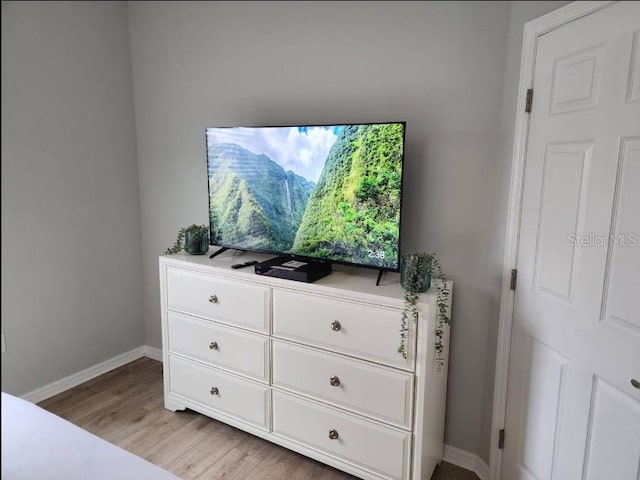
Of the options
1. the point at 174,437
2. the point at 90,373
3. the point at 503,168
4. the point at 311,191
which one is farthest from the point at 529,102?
the point at 90,373

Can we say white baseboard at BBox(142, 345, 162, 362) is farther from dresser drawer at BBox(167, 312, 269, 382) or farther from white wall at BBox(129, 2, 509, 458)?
white wall at BBox(129, 2, 509, 458)

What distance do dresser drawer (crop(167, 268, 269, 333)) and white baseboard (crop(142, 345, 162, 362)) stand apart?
2.88ft

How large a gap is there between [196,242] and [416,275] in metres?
1.27

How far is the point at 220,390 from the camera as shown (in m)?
2.22

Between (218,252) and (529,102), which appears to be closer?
(529,102)

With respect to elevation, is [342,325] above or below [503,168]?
below

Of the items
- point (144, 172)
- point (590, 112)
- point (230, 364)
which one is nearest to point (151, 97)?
point (144, 172)

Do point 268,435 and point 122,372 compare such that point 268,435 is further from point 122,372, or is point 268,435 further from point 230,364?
point 122,372

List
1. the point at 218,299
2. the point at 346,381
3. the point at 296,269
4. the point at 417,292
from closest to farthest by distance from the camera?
the point at 417,292 < the point at 346,381 < the point at 296,269 < the point at 218,299

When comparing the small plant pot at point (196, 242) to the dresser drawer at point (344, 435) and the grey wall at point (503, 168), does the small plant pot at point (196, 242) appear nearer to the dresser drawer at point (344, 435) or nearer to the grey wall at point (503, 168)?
the dresser drawer at point (344, 435)

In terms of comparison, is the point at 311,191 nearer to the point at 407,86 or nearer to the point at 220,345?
A: the point at 407,86

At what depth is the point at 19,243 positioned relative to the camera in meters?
0.45

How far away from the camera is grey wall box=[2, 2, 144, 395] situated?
439mm

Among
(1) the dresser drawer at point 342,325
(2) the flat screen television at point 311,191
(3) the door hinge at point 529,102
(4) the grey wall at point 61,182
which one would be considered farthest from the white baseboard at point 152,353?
(3) the door hinge at point 529,102
